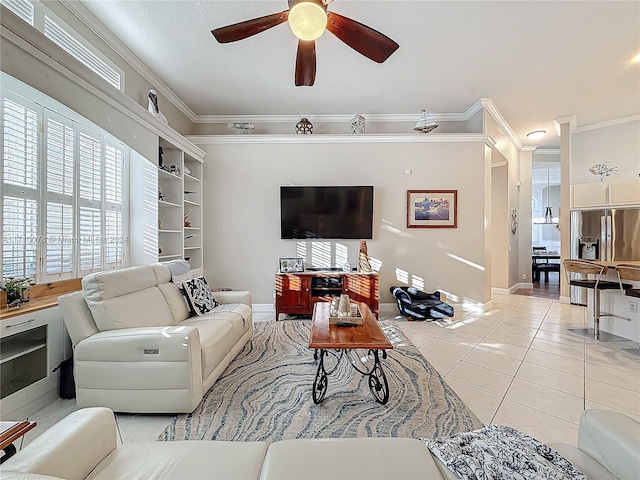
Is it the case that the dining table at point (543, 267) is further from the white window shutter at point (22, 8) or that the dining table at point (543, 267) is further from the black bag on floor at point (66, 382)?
the white window shutter at point (22, 8)

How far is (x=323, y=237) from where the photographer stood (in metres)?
4.75

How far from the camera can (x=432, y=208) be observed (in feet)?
15.8

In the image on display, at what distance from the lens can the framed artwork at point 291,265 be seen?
4574 millimetres

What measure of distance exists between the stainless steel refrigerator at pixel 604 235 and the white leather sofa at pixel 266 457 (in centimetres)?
443

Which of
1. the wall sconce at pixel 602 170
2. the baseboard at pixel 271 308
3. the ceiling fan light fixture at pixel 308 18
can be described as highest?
the ceiling fan light fixture at pixel 308 18

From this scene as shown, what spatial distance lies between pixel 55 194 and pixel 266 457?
9.21ft

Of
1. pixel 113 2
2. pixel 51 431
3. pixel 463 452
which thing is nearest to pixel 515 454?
pixel 463 452

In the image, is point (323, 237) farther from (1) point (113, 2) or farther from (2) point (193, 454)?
(2) point (193, 454)

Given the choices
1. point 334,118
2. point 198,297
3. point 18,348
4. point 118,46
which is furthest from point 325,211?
point 18,348

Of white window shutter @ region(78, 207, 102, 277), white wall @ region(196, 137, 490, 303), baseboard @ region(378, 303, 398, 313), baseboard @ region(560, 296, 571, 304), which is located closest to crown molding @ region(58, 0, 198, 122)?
white wall @ region(196, 137, 490, 303)

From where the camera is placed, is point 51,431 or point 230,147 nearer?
point 51,431

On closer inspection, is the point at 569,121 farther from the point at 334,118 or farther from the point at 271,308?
the point at 271,308

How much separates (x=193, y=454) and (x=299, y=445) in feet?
1.21

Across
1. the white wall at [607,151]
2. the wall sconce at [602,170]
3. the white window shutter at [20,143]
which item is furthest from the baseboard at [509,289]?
the white window shutter at [20,143]
